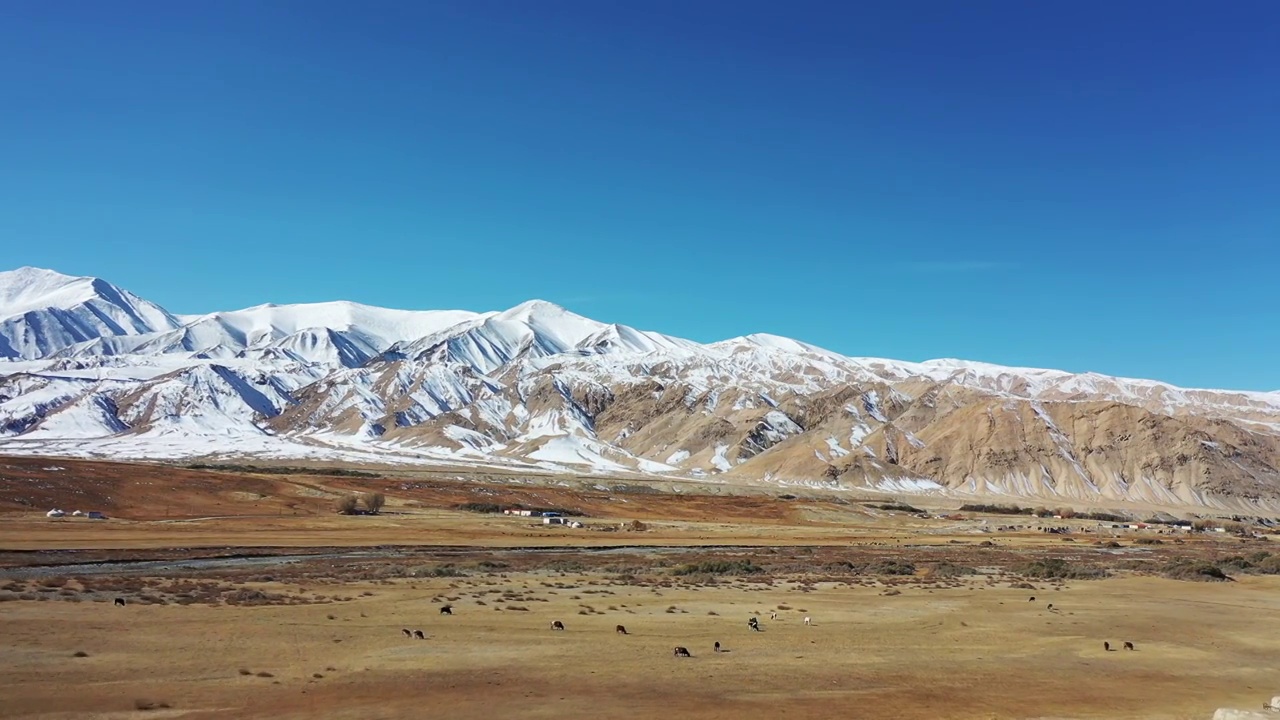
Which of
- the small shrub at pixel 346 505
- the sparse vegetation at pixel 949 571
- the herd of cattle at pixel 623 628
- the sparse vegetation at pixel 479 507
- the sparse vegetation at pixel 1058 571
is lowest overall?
the sparse vegetation at pixel 479 507

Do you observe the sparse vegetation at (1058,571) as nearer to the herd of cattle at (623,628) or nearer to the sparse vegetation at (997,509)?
the herd of cattle at (623,628)

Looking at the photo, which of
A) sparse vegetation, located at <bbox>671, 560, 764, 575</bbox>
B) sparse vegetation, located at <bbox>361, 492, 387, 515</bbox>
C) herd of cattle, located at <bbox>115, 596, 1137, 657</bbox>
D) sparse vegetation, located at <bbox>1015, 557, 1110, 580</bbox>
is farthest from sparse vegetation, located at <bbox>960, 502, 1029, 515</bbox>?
herd of cattle, located at <bbox>115, 596, 1137, 657</bbox>

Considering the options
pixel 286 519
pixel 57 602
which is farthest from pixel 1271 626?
pixel 286 519

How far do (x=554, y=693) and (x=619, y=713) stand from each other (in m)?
2.31

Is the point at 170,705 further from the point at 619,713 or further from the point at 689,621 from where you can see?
the point at 689,621

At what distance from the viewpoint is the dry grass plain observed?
66.8ft

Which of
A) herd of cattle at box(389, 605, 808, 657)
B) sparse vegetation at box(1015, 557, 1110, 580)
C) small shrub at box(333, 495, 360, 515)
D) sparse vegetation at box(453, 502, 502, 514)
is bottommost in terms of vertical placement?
sparse vegetation at box(453, 502, 502, 514)

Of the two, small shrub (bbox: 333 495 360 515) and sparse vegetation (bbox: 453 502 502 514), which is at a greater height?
small shrub (bbox: 333 495 360 515)

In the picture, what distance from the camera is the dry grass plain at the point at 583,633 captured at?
66.8 feet

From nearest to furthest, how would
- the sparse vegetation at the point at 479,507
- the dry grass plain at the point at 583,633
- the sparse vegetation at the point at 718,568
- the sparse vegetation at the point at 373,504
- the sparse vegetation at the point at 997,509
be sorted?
1. the dry grass plain at the point at 583,633
2. the sparse vegetation at the point at 718,568
3. the sparse vegetation at the point at 373,504
4. the sparse vegetation at the point at 479,507
5. the sparse vegetation at the point at 997,509

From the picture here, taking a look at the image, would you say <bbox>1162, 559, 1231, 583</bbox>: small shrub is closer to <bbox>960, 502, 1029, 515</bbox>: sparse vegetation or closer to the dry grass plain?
the dry grass plain

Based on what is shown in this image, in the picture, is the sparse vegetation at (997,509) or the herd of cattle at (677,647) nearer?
the herd of cattle at (677,647)

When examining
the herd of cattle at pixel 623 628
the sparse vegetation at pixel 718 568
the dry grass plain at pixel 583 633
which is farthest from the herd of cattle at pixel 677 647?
the sparse vegetation at pixel 718 568

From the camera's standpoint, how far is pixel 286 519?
80625 millimetres
